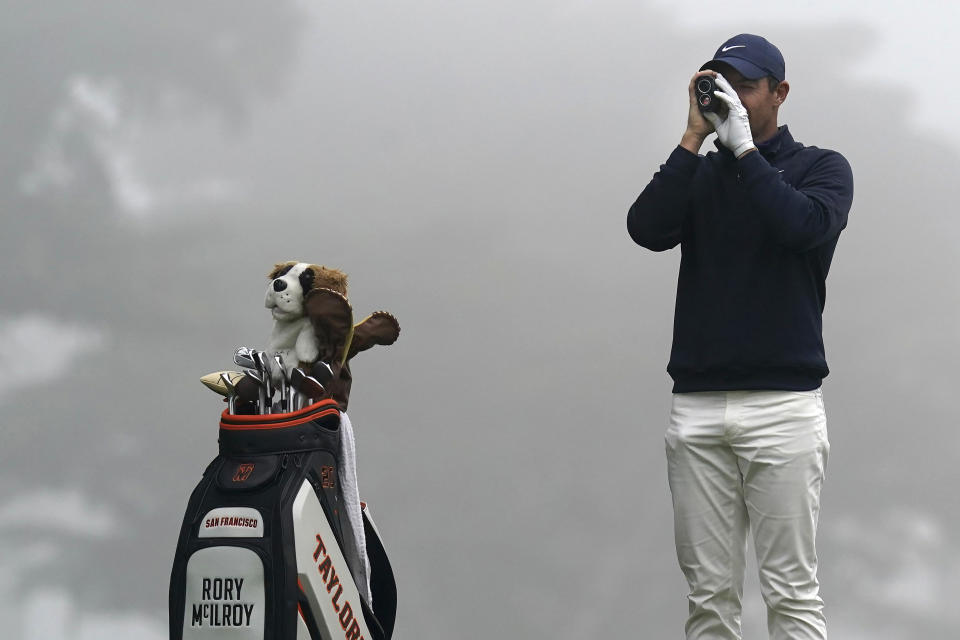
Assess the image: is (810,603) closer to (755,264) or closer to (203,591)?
(755,264)

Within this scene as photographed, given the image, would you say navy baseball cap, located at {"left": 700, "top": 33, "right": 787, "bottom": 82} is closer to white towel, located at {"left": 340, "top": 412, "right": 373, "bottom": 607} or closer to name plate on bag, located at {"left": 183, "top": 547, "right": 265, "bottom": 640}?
white towel, located at {"left": 340, "top": 412, "right": 373, "bottom": 607}

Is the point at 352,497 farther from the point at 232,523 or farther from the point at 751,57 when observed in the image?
the point at 751,57

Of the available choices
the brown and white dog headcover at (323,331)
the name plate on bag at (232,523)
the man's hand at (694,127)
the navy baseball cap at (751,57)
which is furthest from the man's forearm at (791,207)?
the name plate on bag at (232,523)

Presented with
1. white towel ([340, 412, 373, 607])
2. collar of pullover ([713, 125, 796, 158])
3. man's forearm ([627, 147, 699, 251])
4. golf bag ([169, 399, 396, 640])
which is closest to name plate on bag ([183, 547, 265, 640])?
golf bag ([169, 399, 396, 640])

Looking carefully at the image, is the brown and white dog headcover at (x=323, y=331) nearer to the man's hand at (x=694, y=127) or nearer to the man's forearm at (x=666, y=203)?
the man's forearm at (x=666, y=203)

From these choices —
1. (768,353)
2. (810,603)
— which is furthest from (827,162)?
(810,603)

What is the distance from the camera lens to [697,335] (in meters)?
2.48

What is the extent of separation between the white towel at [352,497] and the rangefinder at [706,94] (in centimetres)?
109

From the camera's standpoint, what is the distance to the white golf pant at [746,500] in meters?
2.39

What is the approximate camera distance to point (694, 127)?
2.46 metres

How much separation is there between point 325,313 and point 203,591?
674 millimetres

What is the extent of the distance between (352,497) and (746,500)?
35.5 inches

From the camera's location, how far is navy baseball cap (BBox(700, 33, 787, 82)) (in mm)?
2496

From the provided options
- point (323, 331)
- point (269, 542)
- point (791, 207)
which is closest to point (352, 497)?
point (269, 542)
